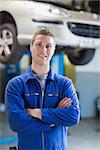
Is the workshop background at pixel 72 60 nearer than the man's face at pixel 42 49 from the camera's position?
No

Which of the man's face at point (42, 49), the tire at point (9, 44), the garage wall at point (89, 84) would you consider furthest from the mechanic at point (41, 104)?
the garage wall at point (89, 84)

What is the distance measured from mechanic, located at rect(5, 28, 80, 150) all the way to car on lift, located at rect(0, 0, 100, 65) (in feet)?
4.77

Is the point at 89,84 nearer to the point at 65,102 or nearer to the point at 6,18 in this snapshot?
the point at 6,18

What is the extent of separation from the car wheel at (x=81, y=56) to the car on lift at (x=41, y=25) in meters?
0.07

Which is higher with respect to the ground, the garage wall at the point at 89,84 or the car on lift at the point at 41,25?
the car on lift at the point at 41,25

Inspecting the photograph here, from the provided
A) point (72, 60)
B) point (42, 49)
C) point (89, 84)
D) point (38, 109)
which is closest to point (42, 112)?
point (38, 109)

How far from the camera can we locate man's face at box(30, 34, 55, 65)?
5.59 feet

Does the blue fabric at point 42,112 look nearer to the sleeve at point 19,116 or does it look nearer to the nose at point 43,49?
the sleeve at point 19,116

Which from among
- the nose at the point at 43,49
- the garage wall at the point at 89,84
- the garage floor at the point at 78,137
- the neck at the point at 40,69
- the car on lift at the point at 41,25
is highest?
the car on lift at the point at 41,25

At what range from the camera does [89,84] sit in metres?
5.04

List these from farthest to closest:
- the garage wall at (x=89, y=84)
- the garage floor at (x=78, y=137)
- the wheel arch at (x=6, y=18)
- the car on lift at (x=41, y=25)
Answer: the garage wall at (x=89, y=84), the garage floor at (x=78, y=137), the wheel arch at (x=6, y=18), the car on lift at (x=41, y=25)

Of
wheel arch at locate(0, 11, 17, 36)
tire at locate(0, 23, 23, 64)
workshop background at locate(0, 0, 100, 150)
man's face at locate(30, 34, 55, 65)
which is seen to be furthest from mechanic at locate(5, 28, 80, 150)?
wheel arch at locate(0, 11, 17, 36)

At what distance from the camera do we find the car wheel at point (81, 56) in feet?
11.9

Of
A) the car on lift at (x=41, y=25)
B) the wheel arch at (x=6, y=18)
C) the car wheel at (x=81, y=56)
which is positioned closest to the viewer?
the car on lift at (x=41, y=25)
